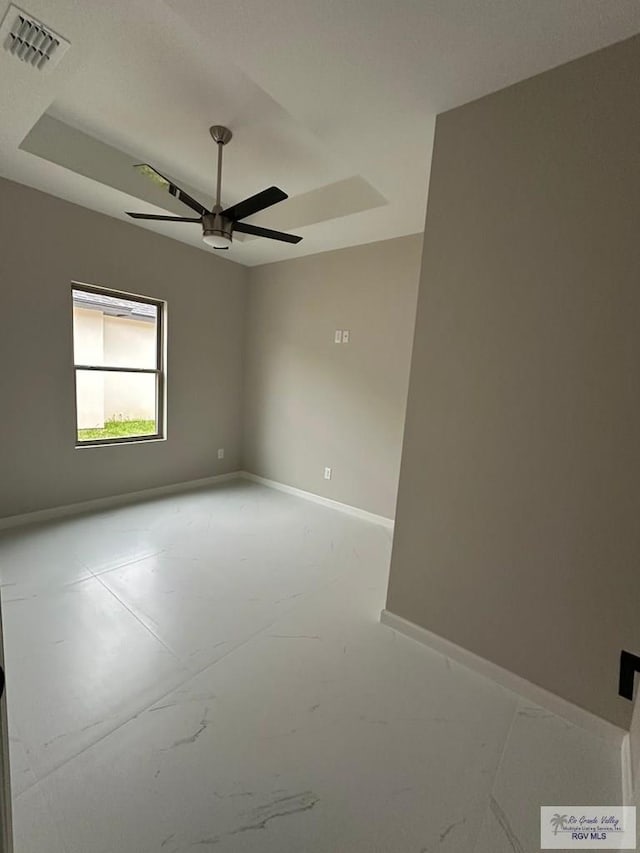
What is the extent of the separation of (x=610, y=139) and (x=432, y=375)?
1.07 m

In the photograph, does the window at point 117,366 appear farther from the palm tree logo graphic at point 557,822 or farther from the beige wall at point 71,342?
the palm tree logo graphic at point 557,822

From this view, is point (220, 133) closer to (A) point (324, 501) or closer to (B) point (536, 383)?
(B) point (536, 383)

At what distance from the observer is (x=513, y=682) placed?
163 centimetres

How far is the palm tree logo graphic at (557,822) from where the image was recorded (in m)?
1.13

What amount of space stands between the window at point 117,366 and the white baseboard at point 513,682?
307 cm

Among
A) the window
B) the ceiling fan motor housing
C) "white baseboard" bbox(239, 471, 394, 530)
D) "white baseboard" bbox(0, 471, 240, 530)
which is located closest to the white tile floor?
"white baseboard" bbox(0, 471, 240, 530)

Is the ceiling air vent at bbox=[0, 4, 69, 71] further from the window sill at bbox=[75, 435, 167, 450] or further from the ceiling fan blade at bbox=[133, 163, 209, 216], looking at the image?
the window sill at bbox=[75, 435, 167, 450]

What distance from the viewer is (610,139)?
1355mm

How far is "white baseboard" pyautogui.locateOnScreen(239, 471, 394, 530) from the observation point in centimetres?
356

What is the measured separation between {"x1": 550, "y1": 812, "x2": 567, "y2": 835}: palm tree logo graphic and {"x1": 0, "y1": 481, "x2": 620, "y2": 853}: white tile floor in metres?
0.04

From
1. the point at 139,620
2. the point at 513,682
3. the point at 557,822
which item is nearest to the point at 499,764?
the point at 557,822

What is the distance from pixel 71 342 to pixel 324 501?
110 inches

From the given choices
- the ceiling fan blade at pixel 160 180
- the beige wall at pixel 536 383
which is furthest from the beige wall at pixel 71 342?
the beige wall at pixel 536 383

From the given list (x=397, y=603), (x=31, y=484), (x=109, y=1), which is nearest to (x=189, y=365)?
(x=31, y=484)
